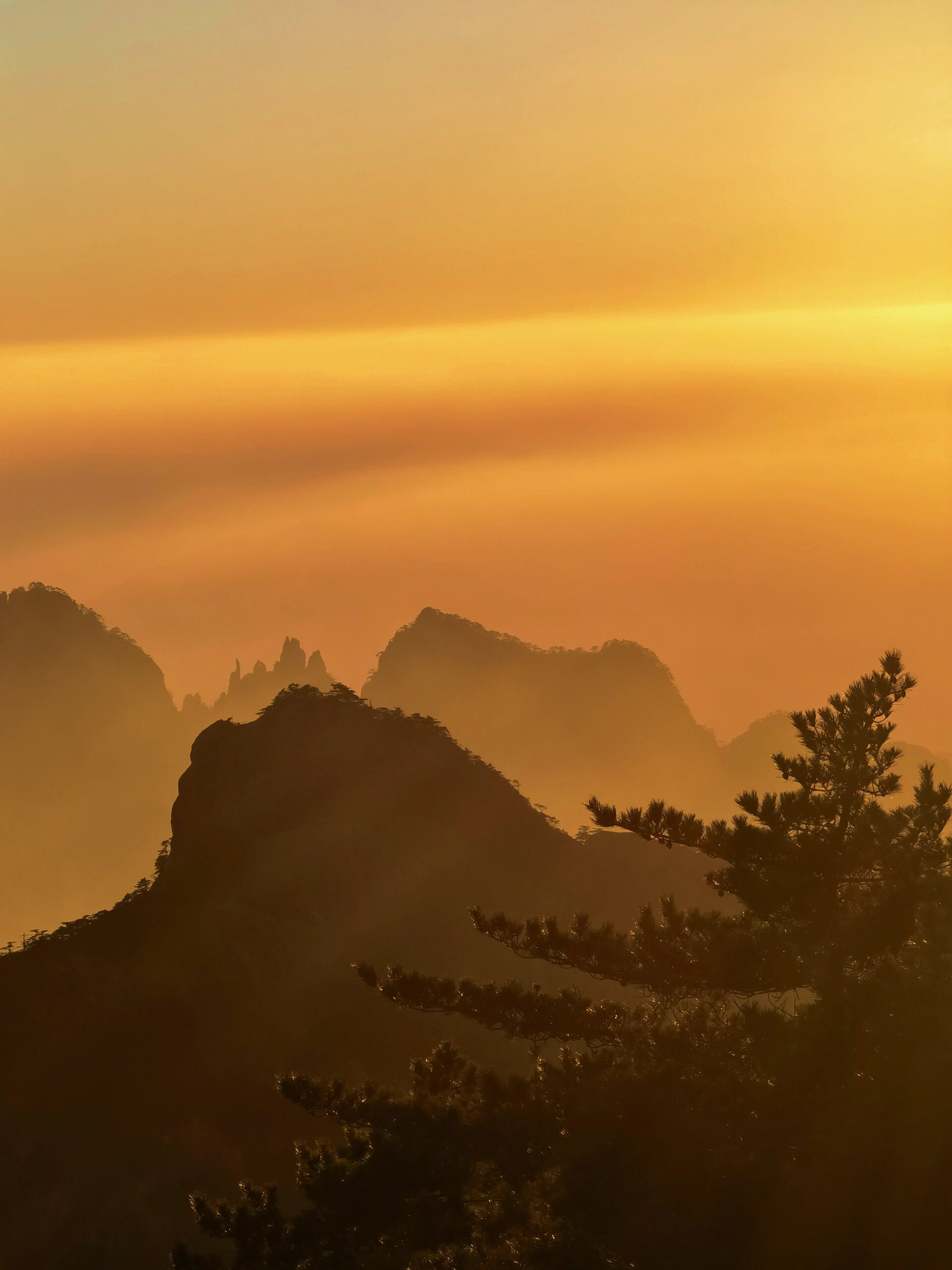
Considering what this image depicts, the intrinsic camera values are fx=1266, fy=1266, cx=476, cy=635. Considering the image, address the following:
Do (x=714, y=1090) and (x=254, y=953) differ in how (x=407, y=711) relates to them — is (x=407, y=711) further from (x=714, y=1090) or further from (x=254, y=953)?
(x=714, y=1090)

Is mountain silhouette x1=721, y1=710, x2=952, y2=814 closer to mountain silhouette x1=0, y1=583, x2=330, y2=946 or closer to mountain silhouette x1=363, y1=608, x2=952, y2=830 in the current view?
mountain silhouette x1=363, y1=608, x2=952, y2=830

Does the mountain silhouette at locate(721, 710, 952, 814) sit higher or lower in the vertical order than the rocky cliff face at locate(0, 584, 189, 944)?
lower

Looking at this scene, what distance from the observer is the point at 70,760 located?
652ft

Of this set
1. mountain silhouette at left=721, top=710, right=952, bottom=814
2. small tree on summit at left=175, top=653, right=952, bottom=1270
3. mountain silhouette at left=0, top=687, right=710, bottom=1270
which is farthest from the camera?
mountain silhouette at left=721, top=710, right=952, bottom=814

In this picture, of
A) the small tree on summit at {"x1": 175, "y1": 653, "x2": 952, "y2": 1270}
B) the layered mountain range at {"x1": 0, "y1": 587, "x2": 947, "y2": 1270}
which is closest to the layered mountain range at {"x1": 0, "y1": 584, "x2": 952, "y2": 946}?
the layered mountain range at {"x1": 0, "y1": 587, "x2": 947, "y2": 1270}

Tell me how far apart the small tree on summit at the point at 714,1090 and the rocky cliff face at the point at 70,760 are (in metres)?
166

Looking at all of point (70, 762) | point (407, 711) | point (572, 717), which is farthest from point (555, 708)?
point (70, 762)

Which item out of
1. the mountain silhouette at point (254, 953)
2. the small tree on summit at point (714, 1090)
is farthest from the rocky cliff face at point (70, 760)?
the small tree on summit at point (714, 1090)

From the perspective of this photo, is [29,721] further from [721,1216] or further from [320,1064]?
[721,1216]

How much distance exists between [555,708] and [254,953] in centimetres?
14474

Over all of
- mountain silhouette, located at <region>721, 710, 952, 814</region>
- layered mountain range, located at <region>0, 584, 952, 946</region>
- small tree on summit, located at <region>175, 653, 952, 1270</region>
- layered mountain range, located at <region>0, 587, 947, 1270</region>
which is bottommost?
small tree on summit, located at <region>175, 653, 952, 1270</region>

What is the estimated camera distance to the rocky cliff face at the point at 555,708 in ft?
597

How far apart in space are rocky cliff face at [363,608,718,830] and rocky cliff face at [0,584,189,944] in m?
39.2

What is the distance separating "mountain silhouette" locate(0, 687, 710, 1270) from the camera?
3606 cm
